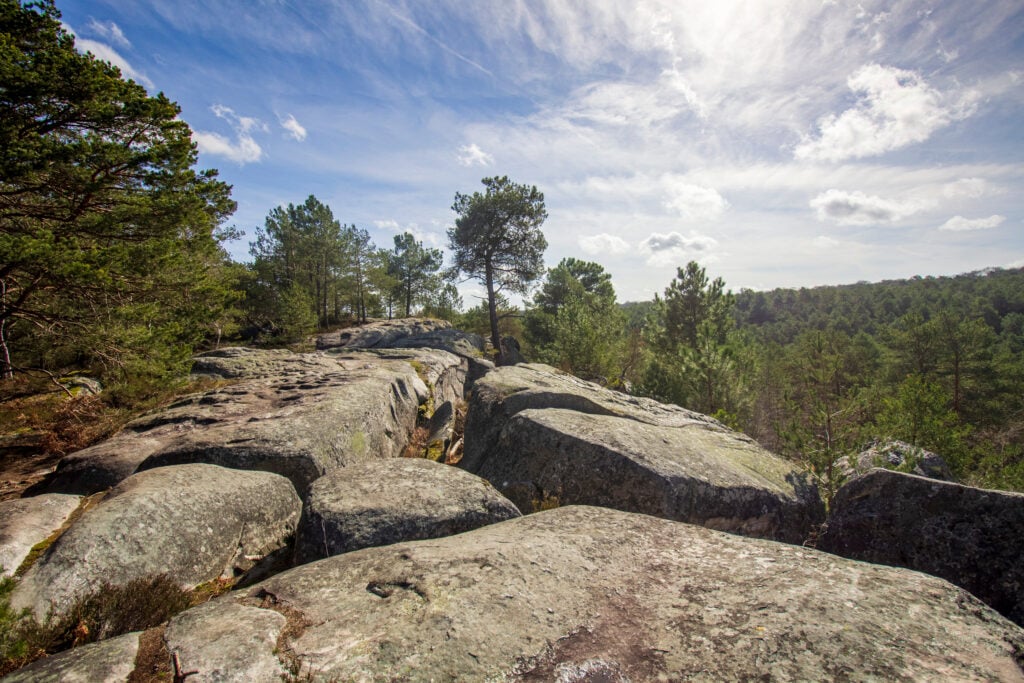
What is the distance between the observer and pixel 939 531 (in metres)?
4.68

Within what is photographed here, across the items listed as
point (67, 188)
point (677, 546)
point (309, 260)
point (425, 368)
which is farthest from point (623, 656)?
point (309, 260)

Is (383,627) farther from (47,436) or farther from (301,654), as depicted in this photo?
(47,436)

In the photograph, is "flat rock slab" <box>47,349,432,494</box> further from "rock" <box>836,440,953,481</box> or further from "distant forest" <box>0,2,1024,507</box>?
"rock" <box>836,440,953,481</box>

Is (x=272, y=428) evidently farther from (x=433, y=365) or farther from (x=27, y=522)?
(x=433, y=365)

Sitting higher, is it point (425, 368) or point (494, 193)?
point (494, 193)

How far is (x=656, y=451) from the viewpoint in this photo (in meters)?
6.53

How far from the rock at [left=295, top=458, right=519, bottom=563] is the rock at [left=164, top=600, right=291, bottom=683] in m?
1.35

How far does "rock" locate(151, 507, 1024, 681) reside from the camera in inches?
100

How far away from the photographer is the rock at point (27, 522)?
4066mm

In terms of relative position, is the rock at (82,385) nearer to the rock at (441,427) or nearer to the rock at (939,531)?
the rock at (441,427)

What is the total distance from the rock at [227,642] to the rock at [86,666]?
22cm

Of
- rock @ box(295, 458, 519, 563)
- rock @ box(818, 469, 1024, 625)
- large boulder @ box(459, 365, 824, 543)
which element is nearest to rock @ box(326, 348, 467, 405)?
large boulder @ box(459, 365, 824, 543)

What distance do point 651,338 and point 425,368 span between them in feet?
48.4

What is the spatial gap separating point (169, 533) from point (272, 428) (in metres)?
3.04
